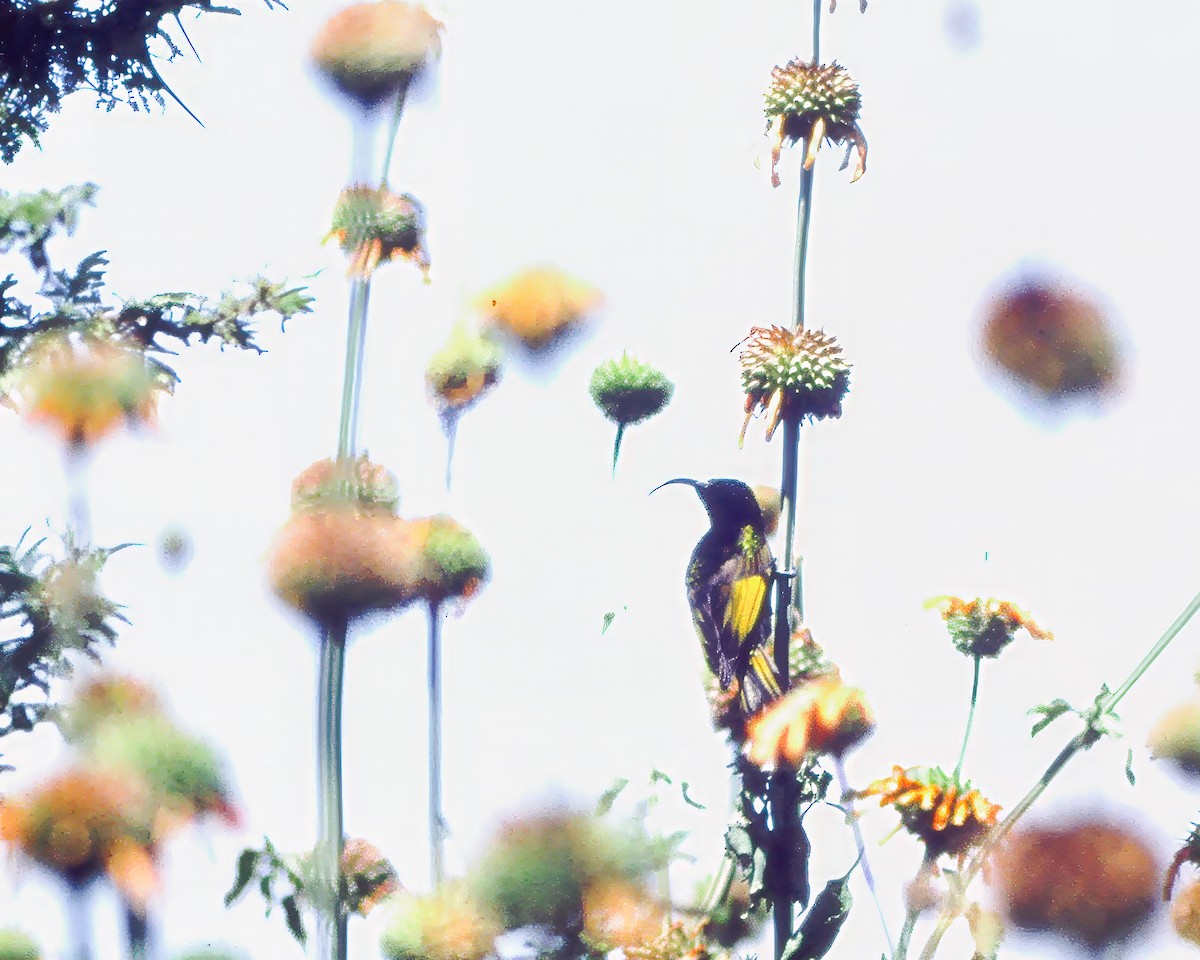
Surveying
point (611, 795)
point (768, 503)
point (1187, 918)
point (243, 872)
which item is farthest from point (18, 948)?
point (1187, 918)

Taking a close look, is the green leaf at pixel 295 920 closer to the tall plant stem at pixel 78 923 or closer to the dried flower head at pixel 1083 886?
the tall plant stem at pixel 78 923

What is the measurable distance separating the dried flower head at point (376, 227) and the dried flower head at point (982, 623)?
51.3 inches

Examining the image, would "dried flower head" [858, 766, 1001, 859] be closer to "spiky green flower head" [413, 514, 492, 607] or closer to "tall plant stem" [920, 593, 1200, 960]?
"tall plant stem" [920, 593, 1200, 960]

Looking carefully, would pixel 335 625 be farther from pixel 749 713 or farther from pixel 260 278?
pixel 260 278

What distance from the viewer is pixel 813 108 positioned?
3.03 meters

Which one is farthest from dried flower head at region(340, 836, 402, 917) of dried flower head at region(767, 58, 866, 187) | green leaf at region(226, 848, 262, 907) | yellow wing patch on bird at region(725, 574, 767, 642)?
dried flower head at region(767, 58, 866, 187)

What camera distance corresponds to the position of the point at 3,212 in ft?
11.2

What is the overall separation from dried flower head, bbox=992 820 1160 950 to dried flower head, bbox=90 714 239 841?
1.29m

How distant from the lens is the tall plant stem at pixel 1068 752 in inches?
98.3

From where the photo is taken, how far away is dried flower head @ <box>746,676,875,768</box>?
245 centimetres

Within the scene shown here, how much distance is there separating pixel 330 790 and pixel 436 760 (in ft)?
1.79

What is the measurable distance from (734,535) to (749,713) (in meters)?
0.50

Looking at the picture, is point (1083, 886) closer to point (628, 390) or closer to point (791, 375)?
point (791, 375)

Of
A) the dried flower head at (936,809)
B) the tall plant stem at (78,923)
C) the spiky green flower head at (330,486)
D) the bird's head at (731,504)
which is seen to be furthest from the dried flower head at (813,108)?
the tall plant stem at (78,923)
